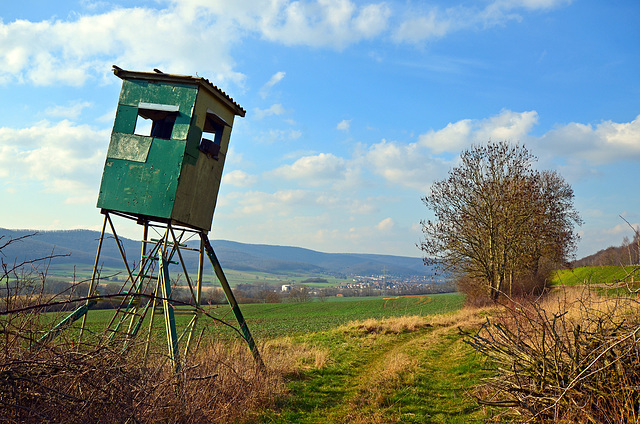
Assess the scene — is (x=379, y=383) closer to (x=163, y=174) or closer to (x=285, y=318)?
(x=163, y=174)

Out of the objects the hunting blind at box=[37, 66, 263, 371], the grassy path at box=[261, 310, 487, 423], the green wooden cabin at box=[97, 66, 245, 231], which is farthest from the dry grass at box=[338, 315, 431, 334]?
the green wooden cabin at box=[97, 66, 245, 231]

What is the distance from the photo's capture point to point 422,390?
8844 millimetres

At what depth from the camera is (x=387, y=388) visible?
884 centimetres

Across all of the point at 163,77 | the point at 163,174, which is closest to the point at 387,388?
the point at 163,174

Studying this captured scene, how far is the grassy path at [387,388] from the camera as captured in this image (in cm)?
724

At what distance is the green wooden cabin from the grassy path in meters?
4.22

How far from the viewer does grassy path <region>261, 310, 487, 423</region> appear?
7.24m

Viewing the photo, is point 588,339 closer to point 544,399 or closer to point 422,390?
point 544,399

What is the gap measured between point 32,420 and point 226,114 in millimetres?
7286

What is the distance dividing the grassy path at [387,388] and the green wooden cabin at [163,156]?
4.22 meters

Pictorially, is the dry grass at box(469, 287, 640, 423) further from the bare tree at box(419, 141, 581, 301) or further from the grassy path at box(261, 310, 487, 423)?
the bare tree at box(419, 141, 581, 301)

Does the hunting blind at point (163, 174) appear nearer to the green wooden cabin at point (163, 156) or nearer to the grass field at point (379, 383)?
the green wooden cabin at point (163, 156)

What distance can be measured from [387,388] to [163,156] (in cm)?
658

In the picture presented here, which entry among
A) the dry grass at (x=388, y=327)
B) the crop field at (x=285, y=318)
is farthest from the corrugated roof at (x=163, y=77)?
the dry grass at (x=388, y=327)
